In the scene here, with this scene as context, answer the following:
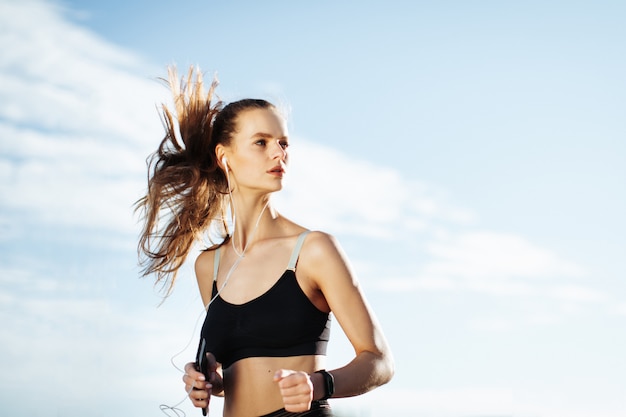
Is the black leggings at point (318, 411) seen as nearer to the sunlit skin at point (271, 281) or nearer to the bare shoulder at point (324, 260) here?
the sunlit skin at point (271, 281)

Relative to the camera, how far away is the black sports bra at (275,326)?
3.99 meters

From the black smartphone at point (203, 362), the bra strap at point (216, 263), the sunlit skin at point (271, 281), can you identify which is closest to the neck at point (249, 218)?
the sunlit skin at point (271, 281)

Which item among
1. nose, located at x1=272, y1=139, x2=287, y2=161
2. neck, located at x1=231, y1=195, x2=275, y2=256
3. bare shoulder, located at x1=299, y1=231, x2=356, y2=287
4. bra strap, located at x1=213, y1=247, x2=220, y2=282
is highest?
nose, located at x1=272, y1=139, x2=287, y2=161

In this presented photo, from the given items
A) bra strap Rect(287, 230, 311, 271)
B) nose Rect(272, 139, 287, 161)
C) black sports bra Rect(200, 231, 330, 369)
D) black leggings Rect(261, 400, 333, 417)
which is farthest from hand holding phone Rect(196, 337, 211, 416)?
nose Rect(272, 139, 287, 161)

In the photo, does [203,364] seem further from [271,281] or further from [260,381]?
[271,281]

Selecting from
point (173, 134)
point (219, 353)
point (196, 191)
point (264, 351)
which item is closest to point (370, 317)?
point (264, 351)

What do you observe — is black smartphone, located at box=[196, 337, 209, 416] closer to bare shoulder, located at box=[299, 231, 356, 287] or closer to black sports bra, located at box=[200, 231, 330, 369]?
black sports bra, located at box=[200, 231, 330, 369]

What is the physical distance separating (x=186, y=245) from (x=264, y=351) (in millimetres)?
1273

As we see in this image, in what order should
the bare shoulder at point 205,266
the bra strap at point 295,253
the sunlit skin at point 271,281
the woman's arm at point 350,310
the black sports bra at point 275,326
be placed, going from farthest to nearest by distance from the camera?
the bare shoulder at point 205,266, the bra strap at point 295,253, the black sports bra at point 275,326, the sunlit skin at point 271,281, the woman's arm at point 350,310

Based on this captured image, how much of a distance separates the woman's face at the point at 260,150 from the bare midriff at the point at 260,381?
0.92 m

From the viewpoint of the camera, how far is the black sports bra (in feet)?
13.1

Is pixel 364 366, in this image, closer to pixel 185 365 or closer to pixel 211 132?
pixel 185 365

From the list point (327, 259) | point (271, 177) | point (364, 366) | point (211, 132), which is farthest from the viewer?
point (211, 132)

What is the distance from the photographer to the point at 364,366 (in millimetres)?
3795
